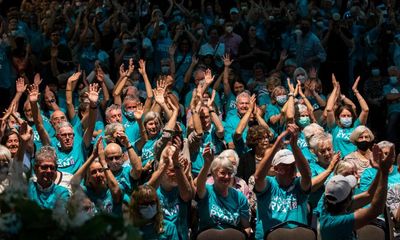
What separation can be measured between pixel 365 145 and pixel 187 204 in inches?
115

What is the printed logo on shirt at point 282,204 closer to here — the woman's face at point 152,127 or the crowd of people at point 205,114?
the crowd of people at point 205,114

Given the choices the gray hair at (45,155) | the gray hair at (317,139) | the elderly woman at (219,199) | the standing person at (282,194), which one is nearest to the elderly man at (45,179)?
the gray hair at (45,155)

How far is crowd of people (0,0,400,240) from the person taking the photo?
7.97 m

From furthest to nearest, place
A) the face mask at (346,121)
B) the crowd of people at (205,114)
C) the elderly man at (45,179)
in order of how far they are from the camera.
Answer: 1. the face mask at (346,121)
2. the elderly man at (45,179)
3. the crowd of people at (205,114)

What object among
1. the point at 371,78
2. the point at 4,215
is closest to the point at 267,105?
the point at 371,78

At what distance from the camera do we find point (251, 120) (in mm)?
12469

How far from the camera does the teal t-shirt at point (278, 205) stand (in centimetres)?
809

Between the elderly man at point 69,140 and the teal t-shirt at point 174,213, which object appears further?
the elderly man at point 69,140

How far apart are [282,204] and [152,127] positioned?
272cm

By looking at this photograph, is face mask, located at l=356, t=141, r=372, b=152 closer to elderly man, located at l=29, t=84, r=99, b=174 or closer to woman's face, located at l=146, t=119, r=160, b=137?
woman's face, located at l=146, t=119, r=160, b=137

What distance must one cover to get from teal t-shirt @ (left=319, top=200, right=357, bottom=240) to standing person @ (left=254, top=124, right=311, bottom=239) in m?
1.30

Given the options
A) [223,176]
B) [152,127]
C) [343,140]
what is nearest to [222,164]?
[223,176]

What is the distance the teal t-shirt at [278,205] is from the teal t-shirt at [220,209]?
0.18m

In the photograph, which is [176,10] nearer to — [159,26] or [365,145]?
[159,26]
